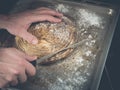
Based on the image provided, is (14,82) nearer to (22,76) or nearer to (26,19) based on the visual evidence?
(22,76)

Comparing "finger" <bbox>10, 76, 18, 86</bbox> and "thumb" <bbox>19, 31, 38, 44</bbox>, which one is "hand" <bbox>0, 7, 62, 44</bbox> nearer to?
"thumb" <bbox>19, 31, 38, 44</bbox>

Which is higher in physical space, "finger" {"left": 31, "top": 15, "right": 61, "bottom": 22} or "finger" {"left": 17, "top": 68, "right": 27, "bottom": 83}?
"finger" {"left": 31, "top": 15, "right": 61, "bottom": 22}

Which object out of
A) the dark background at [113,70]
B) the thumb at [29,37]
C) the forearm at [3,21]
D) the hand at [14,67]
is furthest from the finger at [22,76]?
the dark background at [113,70]

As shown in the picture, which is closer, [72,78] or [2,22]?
[72,78]

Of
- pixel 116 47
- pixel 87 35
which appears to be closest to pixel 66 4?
pixel 87 35

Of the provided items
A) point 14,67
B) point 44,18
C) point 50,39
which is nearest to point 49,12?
point 44,18

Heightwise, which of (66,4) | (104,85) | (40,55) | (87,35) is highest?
(66,4)

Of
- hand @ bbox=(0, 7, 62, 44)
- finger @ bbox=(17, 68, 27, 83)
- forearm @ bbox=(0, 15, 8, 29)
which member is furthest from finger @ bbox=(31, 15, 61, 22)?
finger @ bbox=(17, 68, 27, 83)

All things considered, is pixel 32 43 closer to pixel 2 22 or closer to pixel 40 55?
pixel 40 55
